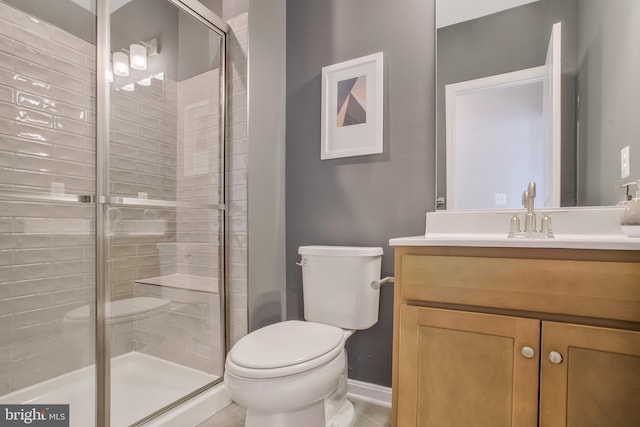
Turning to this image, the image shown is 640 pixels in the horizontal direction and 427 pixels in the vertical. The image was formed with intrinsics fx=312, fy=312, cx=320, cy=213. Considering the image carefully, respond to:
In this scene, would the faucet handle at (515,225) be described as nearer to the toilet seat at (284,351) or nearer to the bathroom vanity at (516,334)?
the bathroom vanity at (516,334)

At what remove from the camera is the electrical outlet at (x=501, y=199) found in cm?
136

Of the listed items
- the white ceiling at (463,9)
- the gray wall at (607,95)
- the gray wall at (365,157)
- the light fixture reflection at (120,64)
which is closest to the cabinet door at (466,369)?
the gray wall at (365,157)

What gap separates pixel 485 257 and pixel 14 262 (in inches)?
75.6

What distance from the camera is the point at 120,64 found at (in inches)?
58.6

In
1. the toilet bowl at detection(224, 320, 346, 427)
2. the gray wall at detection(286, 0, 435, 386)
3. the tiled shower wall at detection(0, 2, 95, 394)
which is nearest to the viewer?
the toilet bowl at detection(224, 320, 346, 427)

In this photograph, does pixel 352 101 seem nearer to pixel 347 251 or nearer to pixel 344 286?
pixel 347 251

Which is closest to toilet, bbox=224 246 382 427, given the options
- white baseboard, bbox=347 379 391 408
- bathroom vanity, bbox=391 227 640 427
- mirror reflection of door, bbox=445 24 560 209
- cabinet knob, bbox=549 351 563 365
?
white baseboard, bbox=347 379 391 408

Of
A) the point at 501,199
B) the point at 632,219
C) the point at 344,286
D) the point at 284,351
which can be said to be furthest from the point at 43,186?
the point at 632,219

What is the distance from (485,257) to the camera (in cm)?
91

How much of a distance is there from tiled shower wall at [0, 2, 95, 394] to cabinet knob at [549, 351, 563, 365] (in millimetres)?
1699

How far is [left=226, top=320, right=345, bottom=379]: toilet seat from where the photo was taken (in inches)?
39.2

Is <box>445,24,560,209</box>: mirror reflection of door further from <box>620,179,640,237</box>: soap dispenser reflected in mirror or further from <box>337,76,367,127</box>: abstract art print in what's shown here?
<box>337,76,367,127</box>: abstract art print

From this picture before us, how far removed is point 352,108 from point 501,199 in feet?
2.84

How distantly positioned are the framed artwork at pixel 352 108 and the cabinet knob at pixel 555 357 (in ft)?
3.61
